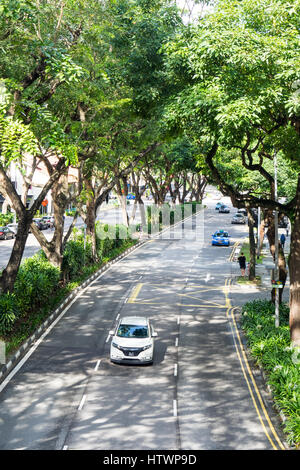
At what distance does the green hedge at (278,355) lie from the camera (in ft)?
42.7

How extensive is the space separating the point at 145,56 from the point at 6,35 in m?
6.09

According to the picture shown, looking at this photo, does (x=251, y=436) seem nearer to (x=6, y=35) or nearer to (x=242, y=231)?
(x=6, y=35)

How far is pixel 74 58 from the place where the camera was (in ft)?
69.6

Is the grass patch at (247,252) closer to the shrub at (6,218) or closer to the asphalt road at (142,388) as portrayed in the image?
the asphalt road at (142,388)

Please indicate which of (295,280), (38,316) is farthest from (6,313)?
(295,280)

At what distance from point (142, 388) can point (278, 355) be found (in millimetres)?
4687

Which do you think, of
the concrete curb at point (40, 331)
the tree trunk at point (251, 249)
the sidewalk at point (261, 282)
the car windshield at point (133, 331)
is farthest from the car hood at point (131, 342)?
the tree trunk at point (251, 249)

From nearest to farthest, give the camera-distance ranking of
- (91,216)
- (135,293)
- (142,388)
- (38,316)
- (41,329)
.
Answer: (142,388)
(41,329)
(38,316)
(135,293)
(91,216)

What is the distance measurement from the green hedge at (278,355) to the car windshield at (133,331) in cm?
397

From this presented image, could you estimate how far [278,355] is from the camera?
54.6ft

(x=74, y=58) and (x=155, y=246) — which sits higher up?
(x=74, y=58)

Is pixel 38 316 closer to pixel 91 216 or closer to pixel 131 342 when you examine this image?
pixel 131 342

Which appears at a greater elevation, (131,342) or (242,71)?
(242,71)

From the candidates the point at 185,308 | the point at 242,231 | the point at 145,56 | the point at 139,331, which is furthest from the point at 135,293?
the point at 242,231
